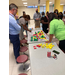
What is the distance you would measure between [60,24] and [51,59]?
2.69 feet

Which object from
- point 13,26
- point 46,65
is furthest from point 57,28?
point 13,26

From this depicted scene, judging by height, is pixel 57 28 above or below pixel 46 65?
above

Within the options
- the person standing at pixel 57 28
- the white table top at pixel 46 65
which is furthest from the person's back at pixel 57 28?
the white table top at pixel 46 65

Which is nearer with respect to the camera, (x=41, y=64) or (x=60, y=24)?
(x=41, y=64)

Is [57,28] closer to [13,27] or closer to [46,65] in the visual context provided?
[46,65]

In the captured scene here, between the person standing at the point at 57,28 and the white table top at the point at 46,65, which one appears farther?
the person standing at the point at 57,28

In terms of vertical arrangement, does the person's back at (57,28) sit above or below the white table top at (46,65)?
above

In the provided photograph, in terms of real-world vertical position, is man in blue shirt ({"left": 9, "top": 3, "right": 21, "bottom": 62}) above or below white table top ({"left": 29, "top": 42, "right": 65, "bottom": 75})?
above

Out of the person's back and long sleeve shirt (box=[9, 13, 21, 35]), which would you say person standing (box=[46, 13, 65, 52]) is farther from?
long sleeve shirt (box=[9, 13, 21, 35])

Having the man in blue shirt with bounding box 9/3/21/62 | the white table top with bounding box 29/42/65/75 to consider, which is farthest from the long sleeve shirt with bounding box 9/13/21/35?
the white table top with bounding box 29/42/65/75

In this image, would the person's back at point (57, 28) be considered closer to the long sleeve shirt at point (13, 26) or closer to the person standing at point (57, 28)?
the person standing at point (57, 28)
